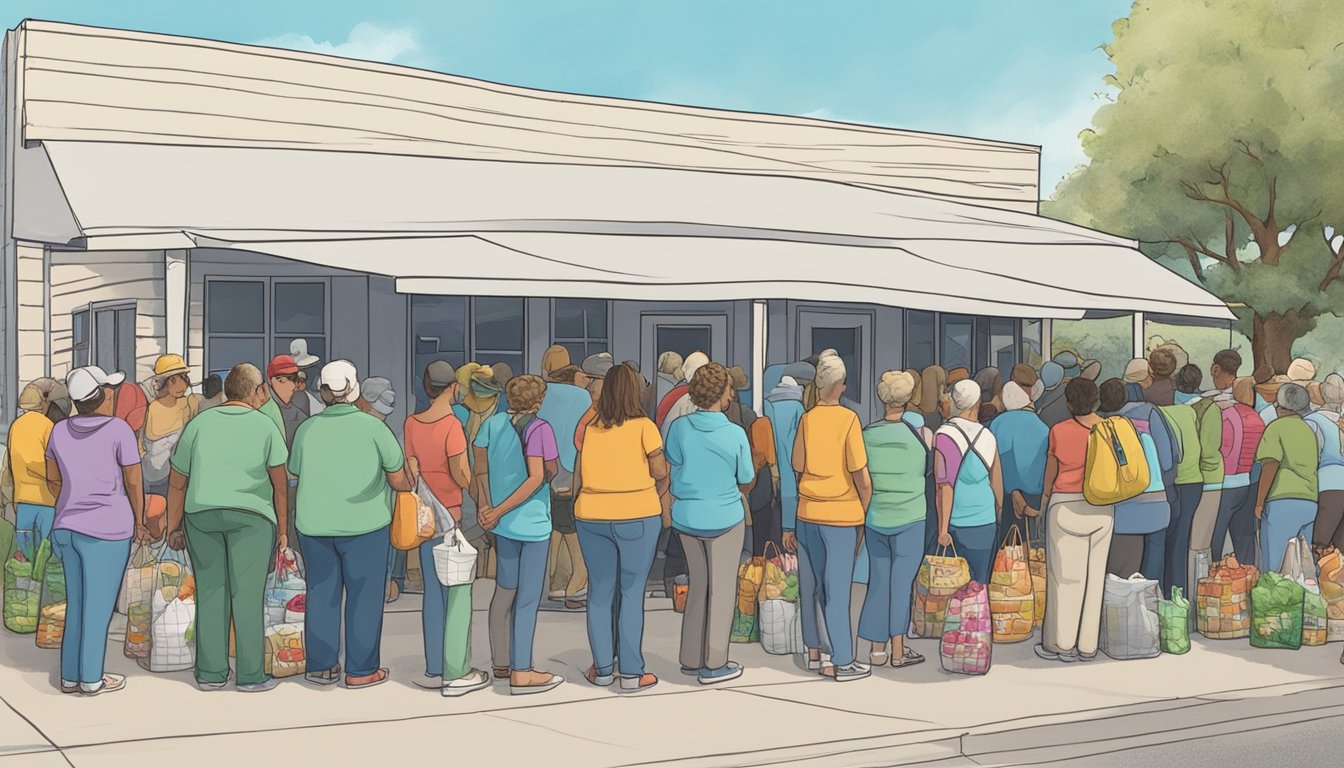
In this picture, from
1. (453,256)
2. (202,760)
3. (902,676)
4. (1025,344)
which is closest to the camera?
(202,760)

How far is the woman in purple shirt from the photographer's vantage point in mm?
8047

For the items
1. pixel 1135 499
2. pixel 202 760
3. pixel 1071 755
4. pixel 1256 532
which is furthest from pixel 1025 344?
pixel 202 760

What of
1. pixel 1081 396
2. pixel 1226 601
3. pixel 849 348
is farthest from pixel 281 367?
pixel 849 348

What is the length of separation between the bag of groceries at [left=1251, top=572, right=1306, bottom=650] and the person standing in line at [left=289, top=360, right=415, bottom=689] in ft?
17.5

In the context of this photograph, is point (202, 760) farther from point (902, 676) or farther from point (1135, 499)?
point (1135, 499)

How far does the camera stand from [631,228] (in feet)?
49.1

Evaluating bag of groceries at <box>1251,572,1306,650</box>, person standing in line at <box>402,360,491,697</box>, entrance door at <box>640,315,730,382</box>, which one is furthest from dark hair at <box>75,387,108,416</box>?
entrance door at <box>640,315,730,382</box>

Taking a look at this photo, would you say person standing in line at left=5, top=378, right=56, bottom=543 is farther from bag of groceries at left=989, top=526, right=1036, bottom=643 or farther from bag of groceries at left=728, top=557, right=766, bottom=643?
bag of groceries at left=989, top=526, right=1036, bottom=643

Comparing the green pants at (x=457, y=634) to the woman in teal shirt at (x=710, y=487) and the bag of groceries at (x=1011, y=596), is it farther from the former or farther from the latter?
the bag of groceries at (x=1011, y=596)

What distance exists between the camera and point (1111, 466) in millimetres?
8992

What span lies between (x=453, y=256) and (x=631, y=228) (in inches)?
103

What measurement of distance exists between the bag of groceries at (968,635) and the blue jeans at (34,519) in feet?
17.4

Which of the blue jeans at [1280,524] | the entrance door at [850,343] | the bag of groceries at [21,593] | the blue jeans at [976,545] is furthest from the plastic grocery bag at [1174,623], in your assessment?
the entrance door at [850,343]

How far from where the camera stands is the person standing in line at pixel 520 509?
26.5 ft
